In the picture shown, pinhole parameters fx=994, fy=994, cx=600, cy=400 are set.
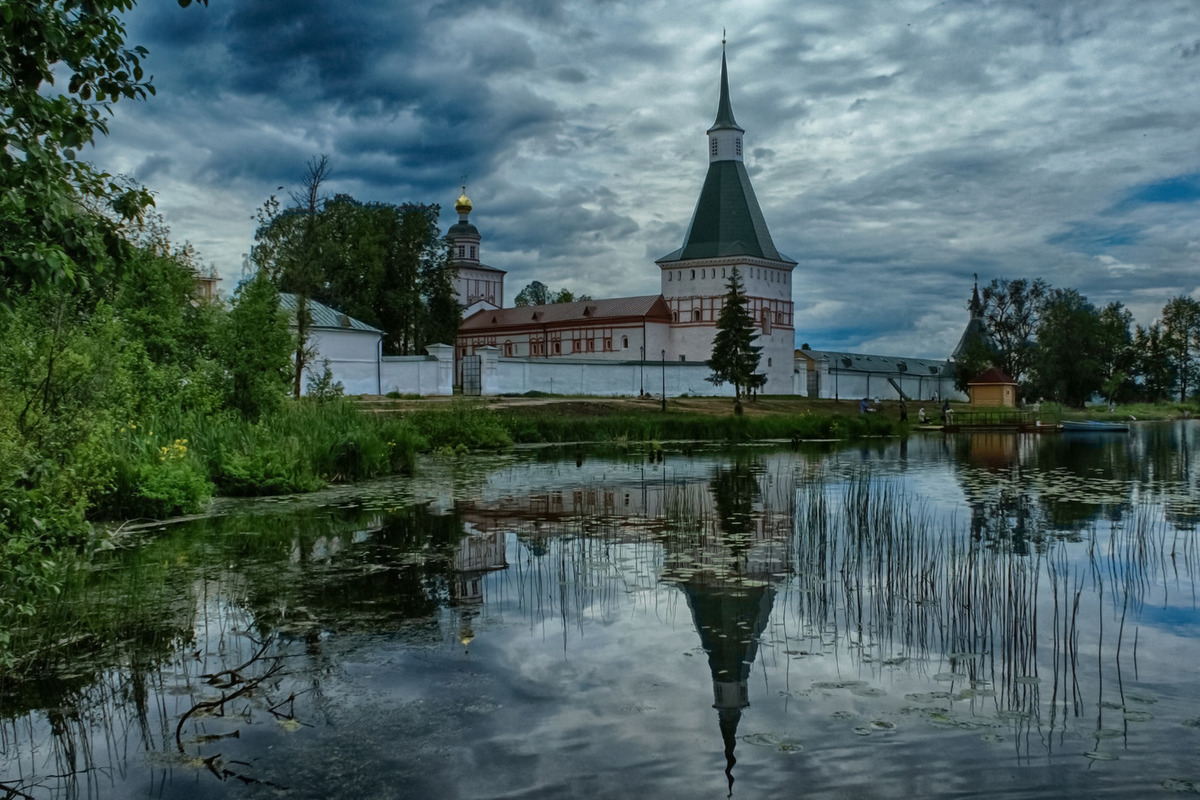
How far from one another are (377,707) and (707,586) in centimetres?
332

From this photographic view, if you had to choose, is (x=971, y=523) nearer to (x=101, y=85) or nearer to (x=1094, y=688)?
(x=1094, y=688)

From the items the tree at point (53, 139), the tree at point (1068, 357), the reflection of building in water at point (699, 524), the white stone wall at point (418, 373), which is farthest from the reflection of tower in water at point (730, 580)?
the tree at point (1068, 357)

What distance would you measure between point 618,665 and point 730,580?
238 cm

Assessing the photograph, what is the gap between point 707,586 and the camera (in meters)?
7.57

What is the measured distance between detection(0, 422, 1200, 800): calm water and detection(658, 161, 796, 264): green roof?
53305 mm

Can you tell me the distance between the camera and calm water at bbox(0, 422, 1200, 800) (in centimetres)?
413

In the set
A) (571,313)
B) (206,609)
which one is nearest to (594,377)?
(571,313)

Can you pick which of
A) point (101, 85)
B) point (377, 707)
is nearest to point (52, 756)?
point (377, 707)

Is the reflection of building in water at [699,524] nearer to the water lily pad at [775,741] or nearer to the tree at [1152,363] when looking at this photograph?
the water lily pad at [775,741]

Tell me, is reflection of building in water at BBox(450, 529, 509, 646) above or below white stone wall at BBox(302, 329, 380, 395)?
below

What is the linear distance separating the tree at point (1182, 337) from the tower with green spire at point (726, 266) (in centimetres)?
3391

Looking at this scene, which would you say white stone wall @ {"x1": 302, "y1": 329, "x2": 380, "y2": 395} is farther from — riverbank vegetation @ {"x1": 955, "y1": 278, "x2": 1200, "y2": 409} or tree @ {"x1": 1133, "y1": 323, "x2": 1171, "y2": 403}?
tree @ {"x1": 1133, "y1": 323, "x2": 1171, "y2": 403}

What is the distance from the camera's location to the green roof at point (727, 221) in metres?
63.1

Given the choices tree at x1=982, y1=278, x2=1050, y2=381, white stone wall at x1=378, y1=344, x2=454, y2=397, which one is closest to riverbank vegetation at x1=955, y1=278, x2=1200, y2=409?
tree at x1=982, y1=278, x2=1050, y2=381
